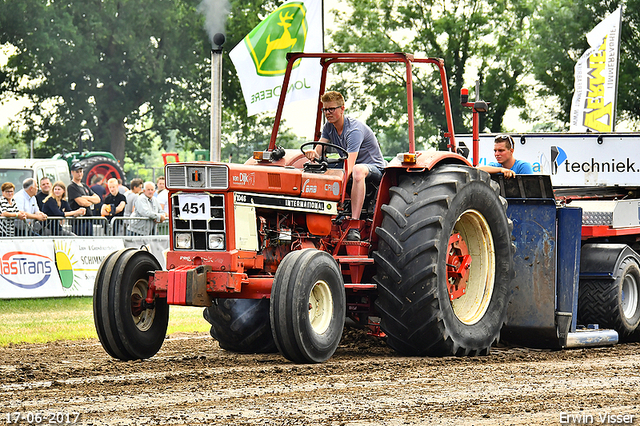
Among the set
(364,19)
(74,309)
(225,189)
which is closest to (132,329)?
(225,189)

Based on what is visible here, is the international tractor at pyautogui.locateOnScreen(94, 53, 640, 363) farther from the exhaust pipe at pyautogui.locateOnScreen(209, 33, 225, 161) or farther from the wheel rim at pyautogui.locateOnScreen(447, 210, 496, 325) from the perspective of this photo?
the exhaust pipe at pyautogui.locateOnScreen(209, 33, 225, 161)

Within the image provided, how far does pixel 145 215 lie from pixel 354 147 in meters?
8.28

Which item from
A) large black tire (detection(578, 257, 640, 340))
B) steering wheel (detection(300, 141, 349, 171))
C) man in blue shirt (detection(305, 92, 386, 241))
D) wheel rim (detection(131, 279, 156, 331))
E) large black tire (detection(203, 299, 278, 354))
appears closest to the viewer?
wheel rim (detection(131, 279, 156, 331))

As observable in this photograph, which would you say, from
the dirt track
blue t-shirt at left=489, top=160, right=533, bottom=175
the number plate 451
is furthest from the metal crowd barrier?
the number plate 451

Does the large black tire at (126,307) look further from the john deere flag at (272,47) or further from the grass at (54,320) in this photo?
the john deere flag at (272,47)

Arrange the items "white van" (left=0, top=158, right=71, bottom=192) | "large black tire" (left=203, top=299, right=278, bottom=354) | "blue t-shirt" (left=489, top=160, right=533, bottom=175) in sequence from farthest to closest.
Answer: "white van" (left=0, top=158, right=71, bottom=192)
"blue t-shirt" (left=489, top=160, right=533, bottom=175)
"large black tire" (left=203, top=299, right=278, bottom=354)

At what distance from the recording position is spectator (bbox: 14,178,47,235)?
541 inches

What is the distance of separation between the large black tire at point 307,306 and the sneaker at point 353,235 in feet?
2.09

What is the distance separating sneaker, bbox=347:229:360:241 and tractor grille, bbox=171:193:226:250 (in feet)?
3.94

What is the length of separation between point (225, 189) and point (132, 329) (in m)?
1.30

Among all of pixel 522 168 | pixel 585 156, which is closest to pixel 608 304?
pixel 522 168

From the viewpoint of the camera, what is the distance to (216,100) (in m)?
8.38

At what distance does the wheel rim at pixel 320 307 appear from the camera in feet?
22.6

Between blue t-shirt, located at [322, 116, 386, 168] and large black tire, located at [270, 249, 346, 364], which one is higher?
blue t-shirt, located at [322, 116, 386, 168]
